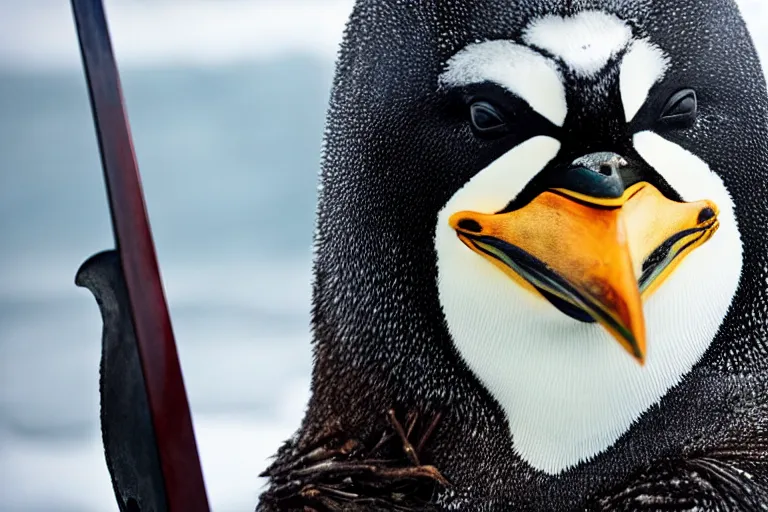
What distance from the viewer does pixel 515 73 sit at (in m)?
1.34

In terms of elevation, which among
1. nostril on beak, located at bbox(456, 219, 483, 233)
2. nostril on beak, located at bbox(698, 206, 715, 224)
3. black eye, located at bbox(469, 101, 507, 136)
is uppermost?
black eye, located at bbox(469, 101, 507, 136)

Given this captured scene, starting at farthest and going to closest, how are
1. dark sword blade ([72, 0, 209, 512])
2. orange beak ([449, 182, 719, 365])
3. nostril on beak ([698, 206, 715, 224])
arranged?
nostril on beak ([698, 206, 715, 224]) < orange beak ([449, 182, 719, 365]) < dark sword blade ([72, 0, 209, 512])

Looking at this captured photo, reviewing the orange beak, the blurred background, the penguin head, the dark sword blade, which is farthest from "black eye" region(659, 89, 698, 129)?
the dark sword blade

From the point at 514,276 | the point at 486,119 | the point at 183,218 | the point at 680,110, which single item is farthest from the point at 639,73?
the point at 183,218

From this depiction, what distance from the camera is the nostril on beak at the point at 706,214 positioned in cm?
140

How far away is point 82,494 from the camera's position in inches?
50.5

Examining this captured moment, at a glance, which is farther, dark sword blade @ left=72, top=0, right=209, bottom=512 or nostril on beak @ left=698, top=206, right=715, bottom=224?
nostril on beak @ left=698, top=206, right=715, bottom=224

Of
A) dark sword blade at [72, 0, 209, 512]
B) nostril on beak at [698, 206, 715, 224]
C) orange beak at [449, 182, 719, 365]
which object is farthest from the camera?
nostril on beak at [698, 206, 715, 224]

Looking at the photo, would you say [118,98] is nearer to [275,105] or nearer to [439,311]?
[275,105]

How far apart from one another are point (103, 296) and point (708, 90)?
901mm

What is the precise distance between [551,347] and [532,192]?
8.8 inches

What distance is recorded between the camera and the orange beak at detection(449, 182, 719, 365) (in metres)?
1.29

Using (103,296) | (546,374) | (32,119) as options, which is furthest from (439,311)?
(32,119)

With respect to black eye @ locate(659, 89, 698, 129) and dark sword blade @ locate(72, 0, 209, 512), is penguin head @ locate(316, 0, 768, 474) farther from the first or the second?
dark sword blade @ locate(72, 0, 209, 512)
